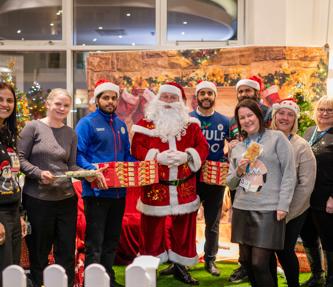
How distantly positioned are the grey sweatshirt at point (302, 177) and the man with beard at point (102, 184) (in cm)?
139

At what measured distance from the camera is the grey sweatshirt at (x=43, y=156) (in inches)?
136

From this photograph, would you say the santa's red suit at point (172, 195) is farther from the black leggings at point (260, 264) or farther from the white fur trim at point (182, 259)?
the black leggings at point (260, 264)

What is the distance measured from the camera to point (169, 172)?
4.18 m

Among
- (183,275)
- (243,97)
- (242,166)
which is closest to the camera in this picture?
(242,166)

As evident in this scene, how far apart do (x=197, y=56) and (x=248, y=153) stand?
9.52ft

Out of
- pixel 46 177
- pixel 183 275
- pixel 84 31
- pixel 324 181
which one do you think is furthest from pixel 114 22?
pixel 324 181

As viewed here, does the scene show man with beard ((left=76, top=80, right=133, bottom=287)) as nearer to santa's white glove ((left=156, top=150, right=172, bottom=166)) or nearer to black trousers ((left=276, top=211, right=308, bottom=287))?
santa's white glove ((left=156, top=150, right=172, bottom=166))

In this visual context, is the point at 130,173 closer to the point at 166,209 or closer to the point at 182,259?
the point at 166,209

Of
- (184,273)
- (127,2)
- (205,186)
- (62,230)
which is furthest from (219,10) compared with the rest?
(62,230)

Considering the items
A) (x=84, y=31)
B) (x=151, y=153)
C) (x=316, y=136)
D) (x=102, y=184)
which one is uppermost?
(x=84, y=31)

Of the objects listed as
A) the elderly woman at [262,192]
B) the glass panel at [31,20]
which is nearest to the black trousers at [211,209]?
the elderly woman at [262,192]

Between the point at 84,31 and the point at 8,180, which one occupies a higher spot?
the point at 84,31

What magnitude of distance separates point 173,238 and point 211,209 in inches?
20.5

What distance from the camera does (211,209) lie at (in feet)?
15.1
